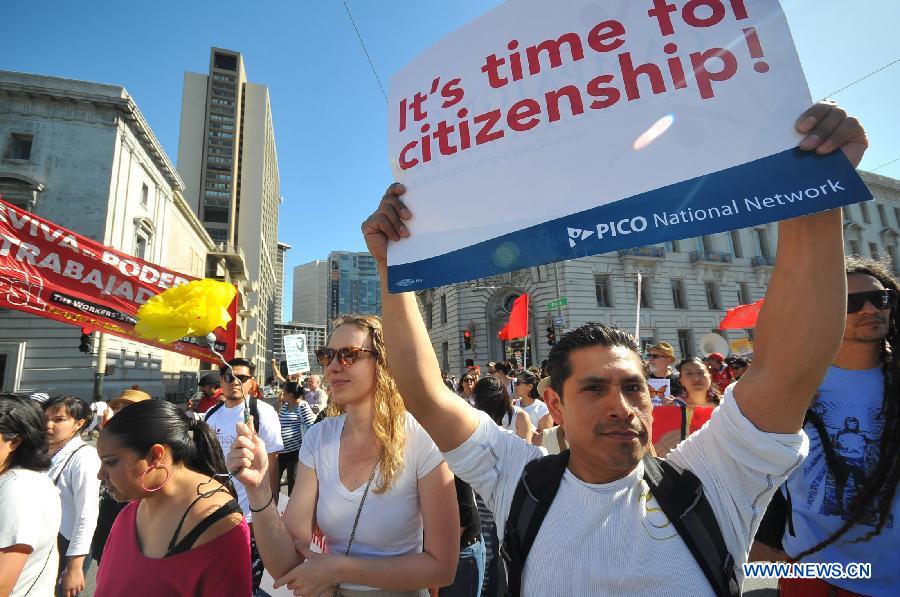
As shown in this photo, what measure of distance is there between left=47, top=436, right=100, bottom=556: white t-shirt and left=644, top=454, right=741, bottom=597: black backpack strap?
3549mm

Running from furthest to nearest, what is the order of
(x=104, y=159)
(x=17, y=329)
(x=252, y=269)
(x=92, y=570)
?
(x=252, y=269)
(x=104, y=159)
(x=17, y=329)
(x=92, y=570)

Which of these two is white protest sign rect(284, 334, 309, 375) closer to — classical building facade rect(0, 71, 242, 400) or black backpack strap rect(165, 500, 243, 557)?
black backpack strap rect(165, 500, 243, 557)

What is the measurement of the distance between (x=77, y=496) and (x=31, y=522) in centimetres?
123

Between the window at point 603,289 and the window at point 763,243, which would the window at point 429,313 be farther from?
the window at point 763,243

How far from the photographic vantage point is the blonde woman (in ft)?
5.61

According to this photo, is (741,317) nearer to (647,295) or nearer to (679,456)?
(679,456)

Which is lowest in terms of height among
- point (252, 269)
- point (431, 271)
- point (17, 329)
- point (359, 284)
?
point (431, 271)

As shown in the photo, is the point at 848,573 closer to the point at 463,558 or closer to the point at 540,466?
the point at 540,466

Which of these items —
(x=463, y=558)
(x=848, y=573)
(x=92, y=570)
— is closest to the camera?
(x=848, y=573)

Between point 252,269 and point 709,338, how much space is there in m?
62.9

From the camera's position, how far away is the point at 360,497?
76.5 inches

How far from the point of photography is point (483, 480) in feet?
5.09

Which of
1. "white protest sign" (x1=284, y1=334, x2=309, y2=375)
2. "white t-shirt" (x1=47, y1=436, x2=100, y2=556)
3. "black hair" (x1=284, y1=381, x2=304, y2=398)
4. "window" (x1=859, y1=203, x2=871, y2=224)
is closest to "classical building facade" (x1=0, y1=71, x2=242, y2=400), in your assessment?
"white protest sign" (x1=284, y1=334, x2=309, y2=375)

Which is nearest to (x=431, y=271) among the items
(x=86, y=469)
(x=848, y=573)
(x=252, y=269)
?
(x=848, y=573)
